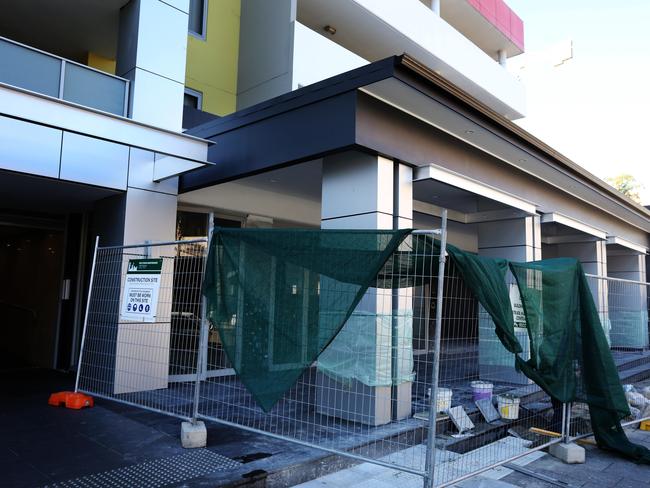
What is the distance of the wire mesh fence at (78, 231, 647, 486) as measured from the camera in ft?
13.8

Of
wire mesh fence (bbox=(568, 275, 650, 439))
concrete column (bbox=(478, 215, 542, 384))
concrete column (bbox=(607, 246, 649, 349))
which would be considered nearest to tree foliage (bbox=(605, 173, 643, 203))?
concrete column (bbox=(607, 246, 649, 349))

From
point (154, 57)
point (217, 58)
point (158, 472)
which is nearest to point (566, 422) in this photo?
point (158, 472)

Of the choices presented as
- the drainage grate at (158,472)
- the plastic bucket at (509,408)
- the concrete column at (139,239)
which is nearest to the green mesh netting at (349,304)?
the drainage grate at (158,472)

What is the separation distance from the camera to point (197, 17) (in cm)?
1105

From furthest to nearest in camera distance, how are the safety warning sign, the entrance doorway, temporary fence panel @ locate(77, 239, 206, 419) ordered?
1. the entrance doorway
2. temporary fence panel @ locate(77, 239, 206, 419)
3. the safety warning sign

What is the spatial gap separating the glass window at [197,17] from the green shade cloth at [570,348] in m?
8.99

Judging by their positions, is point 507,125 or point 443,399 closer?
point 443,399

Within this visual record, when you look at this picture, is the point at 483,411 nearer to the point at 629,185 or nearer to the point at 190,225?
the point at 190,225

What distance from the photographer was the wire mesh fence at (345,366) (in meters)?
4.20

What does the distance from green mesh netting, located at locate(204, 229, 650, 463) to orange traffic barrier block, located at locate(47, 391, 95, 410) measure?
290cm

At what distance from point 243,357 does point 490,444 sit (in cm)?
332

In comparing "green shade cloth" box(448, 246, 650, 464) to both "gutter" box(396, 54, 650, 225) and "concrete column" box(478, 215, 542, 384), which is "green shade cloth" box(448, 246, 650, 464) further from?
"concrete column" box(478, 215, 542, 384)

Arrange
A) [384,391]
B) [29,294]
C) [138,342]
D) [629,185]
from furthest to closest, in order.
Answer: [629,185] → [29,294] → [138,342] → [384,391]

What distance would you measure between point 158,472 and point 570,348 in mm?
4327
